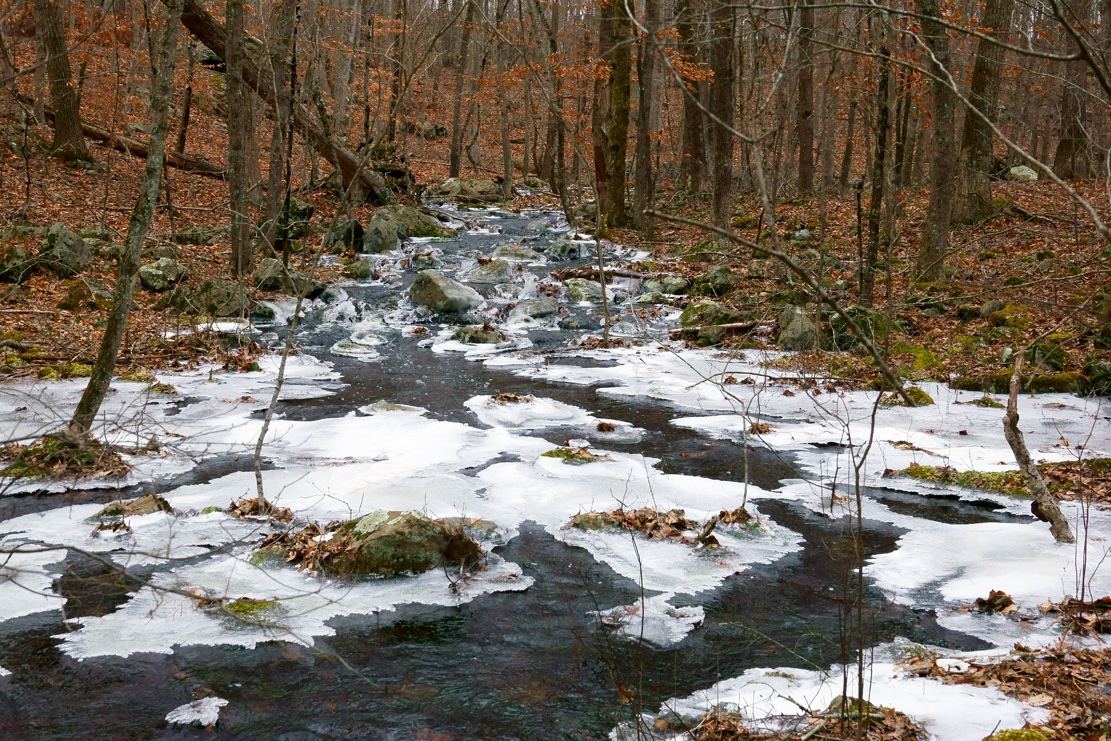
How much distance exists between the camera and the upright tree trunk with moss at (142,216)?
6535 millimetres

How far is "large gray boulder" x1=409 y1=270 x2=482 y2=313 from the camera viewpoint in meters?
16.2

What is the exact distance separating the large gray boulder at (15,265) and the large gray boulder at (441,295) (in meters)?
6.53

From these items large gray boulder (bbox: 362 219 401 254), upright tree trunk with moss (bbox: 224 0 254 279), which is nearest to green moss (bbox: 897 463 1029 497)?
upright tree trunk with moss (bbox: 224 0 254 279)

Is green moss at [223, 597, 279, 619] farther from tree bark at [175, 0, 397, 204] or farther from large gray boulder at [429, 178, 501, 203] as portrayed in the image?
large gray boulder at [429, 178, 501, 203]

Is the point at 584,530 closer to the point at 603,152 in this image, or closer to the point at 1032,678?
the point at 1032,678

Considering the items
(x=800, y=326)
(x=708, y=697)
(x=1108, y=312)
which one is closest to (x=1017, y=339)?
(x=1108, y=312)

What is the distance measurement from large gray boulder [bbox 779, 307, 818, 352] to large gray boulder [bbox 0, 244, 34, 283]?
11942 mm

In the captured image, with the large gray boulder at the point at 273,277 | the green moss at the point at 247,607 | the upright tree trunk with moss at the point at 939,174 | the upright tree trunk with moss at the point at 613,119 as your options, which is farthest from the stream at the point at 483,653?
the upright tree trunk with moss at the point at 613,119

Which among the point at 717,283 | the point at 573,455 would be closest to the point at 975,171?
the point at 717,283

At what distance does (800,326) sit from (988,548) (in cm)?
703

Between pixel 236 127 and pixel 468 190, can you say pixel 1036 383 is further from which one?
pixel 468 190

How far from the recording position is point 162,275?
47.4 ft

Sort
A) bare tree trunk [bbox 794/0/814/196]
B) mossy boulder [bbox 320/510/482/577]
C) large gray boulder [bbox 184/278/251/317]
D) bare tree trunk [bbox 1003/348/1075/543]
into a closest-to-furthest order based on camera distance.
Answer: bare tree trunk [bbox 1003/348/1075/543] → mossy boulder [bbox 320/510/482/577] → large gray boulder [bbox 184/278/251/317] → bare tree trunk [bbox 794/0/814/196]

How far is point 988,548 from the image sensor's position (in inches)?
245
